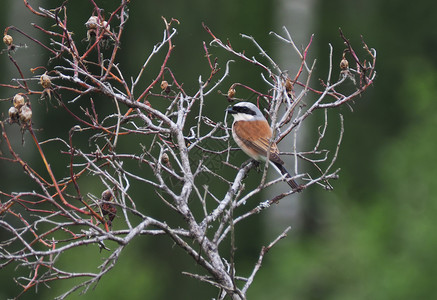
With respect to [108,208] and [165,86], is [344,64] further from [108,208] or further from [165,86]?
[108,208]

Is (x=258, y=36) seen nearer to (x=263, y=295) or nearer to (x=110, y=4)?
(x=110, y=4)

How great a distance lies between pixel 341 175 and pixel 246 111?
8.78m

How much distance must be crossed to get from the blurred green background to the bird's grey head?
241 inches

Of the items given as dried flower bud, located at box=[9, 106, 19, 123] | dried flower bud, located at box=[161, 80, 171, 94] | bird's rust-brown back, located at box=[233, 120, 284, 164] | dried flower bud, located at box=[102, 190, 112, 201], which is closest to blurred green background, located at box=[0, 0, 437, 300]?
bird's rust-brown back, located at box=[233, 120, 284, 164]

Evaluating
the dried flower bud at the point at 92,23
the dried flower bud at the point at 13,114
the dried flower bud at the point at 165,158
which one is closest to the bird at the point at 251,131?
the dried flower bud at the point at 165,158

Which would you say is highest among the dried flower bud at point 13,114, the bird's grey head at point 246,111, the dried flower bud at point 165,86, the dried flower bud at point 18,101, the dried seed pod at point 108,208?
the dried flower bud at point 18,101

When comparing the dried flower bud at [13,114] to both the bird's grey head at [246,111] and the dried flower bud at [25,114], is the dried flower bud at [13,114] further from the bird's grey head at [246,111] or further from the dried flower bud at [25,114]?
the bird's grey head at [246,111]

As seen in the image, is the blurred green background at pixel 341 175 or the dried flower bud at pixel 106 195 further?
the blurred green background at pixel 341 175

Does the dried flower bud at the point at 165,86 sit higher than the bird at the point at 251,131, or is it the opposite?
the dried flower bud at the point at 165,86

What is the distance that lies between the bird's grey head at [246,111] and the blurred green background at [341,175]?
20.1ft

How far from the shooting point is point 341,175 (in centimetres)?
1480

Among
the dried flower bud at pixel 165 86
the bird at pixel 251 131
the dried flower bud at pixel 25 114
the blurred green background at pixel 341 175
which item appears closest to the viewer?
the dried flower bud at pixel 25 114

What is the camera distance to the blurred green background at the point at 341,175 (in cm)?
1225

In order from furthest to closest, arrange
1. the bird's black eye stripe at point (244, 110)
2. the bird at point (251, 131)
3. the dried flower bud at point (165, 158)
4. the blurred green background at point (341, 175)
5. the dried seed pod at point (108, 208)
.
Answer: the blurred green background at point (341, 175) < the bird's black eye stripe at point (244, 110) < the bird at point (251, 131) < the dried flower bud at point (165, 158) < the dried seed pod at point (108, 208)
